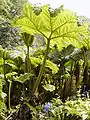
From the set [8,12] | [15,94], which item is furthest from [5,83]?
[8,12]

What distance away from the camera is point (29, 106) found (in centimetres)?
156

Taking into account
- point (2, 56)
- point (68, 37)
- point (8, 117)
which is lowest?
point (8, 117)

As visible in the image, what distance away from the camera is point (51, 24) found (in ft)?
5.16

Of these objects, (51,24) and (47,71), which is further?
(47,71)

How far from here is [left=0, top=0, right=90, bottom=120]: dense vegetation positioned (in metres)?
1.56

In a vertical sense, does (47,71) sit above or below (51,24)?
below

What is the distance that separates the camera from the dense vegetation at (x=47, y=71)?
61.5 inches

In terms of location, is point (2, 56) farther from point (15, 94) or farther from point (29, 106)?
point (29, 106)

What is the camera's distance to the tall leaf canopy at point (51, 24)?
1557mm

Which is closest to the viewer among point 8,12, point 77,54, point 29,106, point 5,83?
point 29,106

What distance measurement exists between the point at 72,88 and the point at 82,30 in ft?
1.51

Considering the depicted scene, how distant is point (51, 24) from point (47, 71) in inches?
15.3

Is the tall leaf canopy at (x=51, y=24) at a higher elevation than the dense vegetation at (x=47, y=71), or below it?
higher

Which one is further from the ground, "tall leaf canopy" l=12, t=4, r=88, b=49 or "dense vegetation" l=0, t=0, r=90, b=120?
"tall leaf canopy" l=12, t=4, r=88, b=49
